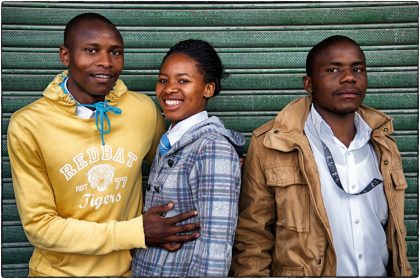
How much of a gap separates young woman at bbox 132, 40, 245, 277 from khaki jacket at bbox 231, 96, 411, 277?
268mm

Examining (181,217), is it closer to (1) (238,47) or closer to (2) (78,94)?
(2) (78,94)

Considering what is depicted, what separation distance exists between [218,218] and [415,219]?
1973mm

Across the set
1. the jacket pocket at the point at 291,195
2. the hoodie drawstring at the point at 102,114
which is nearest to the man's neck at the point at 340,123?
the jacket pocket at the point at 291,195

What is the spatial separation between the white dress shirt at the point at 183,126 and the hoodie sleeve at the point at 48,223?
0.49 metres

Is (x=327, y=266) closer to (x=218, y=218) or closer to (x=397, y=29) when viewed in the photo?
(x=218, y=218)

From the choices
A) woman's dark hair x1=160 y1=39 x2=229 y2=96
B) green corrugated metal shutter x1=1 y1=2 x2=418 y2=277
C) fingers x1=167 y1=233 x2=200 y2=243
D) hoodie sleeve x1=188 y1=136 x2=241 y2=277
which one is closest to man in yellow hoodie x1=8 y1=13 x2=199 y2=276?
fingers x1=167 y1=233 x2=200 y2=243

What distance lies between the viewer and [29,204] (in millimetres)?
2848

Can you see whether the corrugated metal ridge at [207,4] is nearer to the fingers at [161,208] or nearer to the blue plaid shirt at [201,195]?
the blue plaid shirt at [201,195]

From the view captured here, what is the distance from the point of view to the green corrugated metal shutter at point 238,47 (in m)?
3.73

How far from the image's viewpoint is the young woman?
266 cm

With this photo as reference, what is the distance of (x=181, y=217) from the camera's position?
2.80 meters

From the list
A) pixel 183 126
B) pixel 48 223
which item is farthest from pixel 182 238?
pixel 48 223

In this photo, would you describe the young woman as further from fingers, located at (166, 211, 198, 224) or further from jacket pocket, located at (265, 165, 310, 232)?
jacket pocket, located at (265, 165, 310, 232)

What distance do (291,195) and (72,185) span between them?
1.23m
